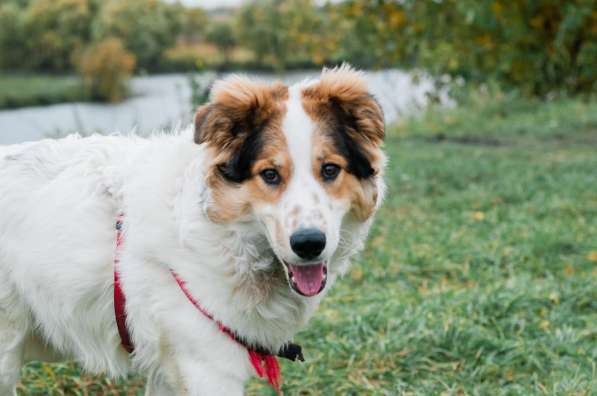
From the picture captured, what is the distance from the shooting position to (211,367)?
263cm

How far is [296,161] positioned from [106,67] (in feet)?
62.4

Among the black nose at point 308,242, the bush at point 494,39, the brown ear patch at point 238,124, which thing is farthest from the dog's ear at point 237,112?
the bush at point 494,39

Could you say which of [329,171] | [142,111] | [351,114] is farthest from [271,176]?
[142,111]

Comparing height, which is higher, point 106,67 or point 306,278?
point 306,278

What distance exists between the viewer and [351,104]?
9.24 ft

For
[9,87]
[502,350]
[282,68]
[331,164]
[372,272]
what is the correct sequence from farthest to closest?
[9,87] < [282,68] < [372,272] < [502,350] < [331,164]

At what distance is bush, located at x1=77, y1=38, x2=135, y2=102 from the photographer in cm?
1725

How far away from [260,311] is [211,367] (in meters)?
0.29

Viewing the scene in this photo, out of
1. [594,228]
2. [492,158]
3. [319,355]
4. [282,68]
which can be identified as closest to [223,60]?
[282,68]

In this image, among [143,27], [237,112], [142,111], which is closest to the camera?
[237,112]

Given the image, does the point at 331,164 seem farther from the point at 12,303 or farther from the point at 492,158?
the point at 492,158

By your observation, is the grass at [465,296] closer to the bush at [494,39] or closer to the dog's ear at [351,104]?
the dog's ear at [351,104]

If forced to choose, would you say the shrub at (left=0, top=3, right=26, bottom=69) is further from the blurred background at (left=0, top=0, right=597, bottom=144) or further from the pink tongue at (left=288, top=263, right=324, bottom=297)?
the pink tongue at (left=288, top=263, right=324, bottom=297)

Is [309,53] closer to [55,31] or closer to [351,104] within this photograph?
[351,104]
